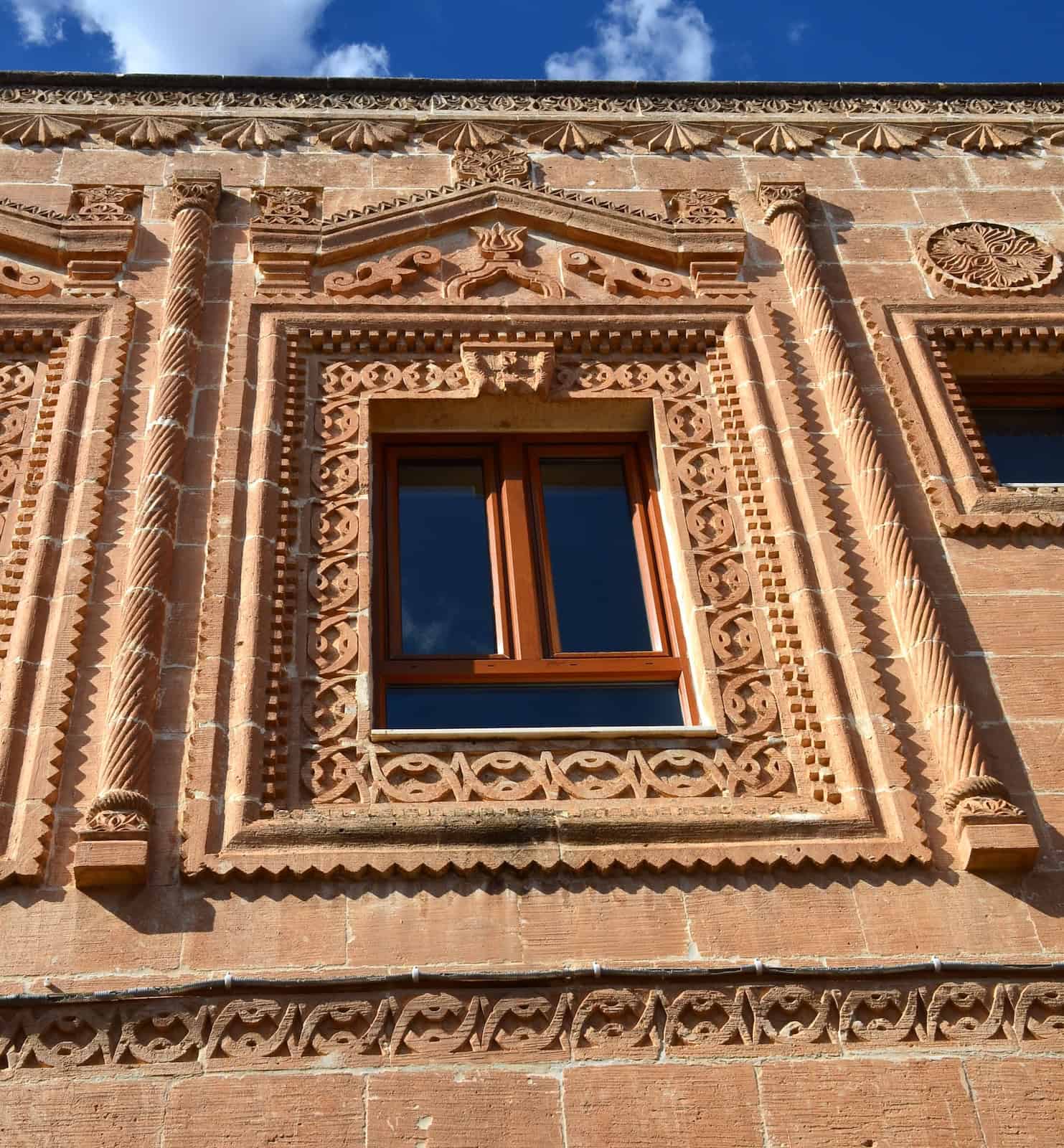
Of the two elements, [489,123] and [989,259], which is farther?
Answer: [489,123]

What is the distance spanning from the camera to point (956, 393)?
8062mm

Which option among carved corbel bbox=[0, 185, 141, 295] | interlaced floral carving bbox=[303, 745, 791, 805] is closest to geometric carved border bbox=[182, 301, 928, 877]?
interlaced floral carving bbox=[303, 745, 791, 805]

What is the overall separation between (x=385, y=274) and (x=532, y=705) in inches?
118

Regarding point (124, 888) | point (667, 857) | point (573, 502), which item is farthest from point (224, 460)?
point (667, 857)

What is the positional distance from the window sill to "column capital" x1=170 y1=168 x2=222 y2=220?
3.92 metres

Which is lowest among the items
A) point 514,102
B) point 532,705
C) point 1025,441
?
point 532,705

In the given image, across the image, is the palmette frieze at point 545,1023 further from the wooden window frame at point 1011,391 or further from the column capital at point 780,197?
the column capital at point 780,197

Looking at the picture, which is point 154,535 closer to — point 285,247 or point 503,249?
point 285,247

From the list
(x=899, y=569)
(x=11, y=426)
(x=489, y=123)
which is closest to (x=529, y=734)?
(x=899, y=569)

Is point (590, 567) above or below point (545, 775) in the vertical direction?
above

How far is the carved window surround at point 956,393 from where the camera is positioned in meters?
7.29

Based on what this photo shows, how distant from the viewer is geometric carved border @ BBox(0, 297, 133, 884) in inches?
232

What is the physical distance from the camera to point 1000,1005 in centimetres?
538

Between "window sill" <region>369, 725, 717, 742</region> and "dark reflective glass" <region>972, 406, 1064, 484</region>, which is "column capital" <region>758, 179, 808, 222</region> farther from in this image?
"window sill" <region>369, 725, 717, 742</region>
